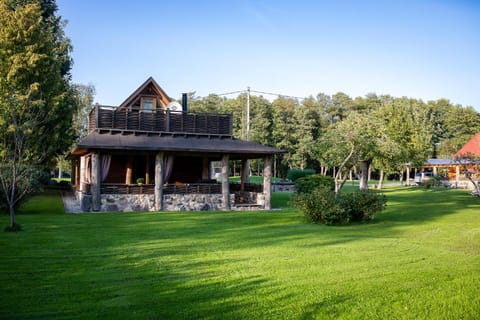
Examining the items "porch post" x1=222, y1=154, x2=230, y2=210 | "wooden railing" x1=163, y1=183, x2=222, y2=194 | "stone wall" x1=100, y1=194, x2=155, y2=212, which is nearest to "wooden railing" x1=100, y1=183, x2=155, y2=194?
"stone wall" x1=100, y1=194, x2=155, y2=212

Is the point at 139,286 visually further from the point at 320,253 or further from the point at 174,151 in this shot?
the point at 174,151

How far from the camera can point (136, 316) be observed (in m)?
5.52

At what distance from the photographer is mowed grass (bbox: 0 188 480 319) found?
19.4 ft

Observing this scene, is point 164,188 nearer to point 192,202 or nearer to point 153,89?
point 192,202

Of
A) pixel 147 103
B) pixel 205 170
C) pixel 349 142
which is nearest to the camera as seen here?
pixel 349 142

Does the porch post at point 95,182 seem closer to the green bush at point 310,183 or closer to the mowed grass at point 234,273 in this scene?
the mowed grass at point 234,273

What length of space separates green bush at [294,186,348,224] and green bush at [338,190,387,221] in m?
0.34

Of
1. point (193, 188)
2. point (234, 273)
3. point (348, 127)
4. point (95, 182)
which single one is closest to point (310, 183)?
point (348, 127)

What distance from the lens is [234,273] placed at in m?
7.77

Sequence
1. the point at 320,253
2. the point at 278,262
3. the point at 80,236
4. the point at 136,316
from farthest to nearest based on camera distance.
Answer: the point at 80,236 → the point at 320,253 → the point at 278,262 → the point at 136,316

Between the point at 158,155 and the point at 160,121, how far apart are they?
2.79 meters

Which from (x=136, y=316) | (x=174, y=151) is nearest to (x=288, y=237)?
(x=136, y=316)

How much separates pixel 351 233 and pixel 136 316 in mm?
9292

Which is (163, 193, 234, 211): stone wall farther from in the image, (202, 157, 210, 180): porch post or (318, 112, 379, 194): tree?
(318, 112, 379, 194): tree
